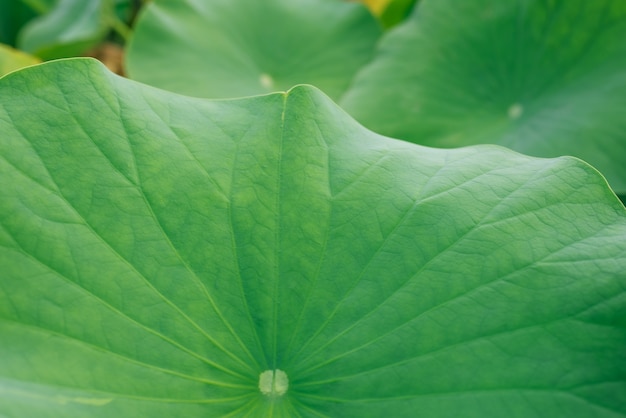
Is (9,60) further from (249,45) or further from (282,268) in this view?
(282,268)

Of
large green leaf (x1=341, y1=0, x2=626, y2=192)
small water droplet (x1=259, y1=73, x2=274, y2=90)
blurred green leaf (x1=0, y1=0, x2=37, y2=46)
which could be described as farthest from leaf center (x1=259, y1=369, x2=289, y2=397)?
blurred green leaf (x1=0, y1=0, x2=37, y2=46)

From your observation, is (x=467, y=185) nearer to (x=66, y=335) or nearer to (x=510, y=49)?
(x=66, y=335)

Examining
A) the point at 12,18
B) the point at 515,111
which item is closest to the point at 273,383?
the point at 515,111

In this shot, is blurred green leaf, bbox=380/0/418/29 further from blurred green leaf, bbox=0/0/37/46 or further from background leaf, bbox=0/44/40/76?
blurred green leaf, bbox=0/0/37/46

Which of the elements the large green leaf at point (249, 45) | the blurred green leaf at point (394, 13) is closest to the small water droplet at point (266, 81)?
the large green leaf at point (249, 45)

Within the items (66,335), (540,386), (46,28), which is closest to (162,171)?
(66,335)

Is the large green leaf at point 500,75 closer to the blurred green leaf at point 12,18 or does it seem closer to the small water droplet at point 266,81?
the small water droplet at point 266,81
